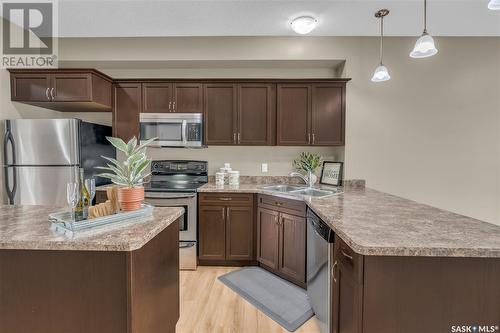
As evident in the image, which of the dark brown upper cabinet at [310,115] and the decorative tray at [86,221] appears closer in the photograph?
the decorative tray at [86,221]

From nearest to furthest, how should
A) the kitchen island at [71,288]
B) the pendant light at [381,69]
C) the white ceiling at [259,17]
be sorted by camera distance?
the kitchen island at [71,288]
the pendant light at [381,69]
the white ceiling at [259,17]

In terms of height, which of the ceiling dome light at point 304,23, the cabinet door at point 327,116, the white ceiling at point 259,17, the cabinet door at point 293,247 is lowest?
the cabinet door at point 293,247

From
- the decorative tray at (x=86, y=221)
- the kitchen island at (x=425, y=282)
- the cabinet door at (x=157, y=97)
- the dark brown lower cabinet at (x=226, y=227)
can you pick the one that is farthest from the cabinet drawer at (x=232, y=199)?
the kitchen island at (x=425, y=282)

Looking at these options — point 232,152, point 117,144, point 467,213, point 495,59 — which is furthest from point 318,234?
point 495,59

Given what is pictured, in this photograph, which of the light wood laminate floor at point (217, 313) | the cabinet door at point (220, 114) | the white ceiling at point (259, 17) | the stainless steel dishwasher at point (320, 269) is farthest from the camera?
the cabinet door at point (220, 114)

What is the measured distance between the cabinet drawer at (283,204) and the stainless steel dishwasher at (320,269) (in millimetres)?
330

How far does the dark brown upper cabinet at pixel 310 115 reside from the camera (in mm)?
3127

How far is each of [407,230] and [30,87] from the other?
3994 mm

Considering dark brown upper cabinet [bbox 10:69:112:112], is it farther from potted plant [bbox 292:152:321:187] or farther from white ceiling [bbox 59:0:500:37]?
potted plant [bbox 292:152:321:187]

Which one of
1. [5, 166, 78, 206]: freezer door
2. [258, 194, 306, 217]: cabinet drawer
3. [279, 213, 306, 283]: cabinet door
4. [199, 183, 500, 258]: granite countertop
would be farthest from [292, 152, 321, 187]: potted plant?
[5, 166, 78, 206]: freezer door

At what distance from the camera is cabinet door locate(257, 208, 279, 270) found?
2711mm

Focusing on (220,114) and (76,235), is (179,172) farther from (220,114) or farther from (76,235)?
(76,235)

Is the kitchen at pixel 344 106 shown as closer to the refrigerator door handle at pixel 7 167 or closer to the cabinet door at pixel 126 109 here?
the cabinet door at pixel 126 109

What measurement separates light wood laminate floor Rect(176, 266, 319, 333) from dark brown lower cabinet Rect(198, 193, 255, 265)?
1.21 ft
